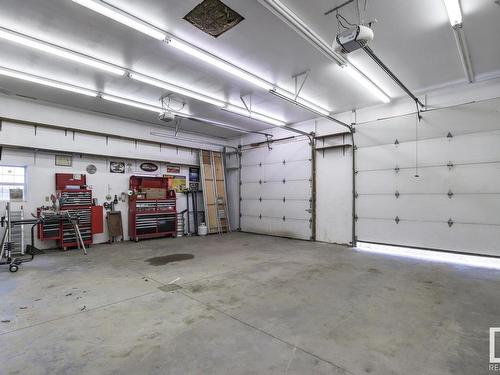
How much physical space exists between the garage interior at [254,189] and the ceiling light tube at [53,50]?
0.08 ft

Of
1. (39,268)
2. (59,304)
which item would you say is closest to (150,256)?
(39,268)

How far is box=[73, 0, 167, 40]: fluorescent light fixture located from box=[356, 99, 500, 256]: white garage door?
5.09 m

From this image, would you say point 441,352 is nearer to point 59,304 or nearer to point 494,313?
point 494,313

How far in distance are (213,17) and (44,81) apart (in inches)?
138

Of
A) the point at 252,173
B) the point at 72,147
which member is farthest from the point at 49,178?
the point at 252,173

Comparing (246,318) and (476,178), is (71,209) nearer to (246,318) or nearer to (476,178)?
(246,318)

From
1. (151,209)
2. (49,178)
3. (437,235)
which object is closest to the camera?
(437,235)

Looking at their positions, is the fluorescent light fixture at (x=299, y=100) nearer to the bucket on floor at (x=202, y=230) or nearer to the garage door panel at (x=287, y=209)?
the garage door panel at (x=287, y=209)

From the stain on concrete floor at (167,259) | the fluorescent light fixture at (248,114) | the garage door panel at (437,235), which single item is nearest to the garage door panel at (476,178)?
the garage door panel at (437,235)

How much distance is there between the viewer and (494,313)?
9.18ft

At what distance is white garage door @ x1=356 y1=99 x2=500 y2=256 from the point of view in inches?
191

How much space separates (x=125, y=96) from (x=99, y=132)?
163cm

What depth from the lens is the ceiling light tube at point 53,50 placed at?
3.23 meters

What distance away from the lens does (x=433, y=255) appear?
5.51 metres
